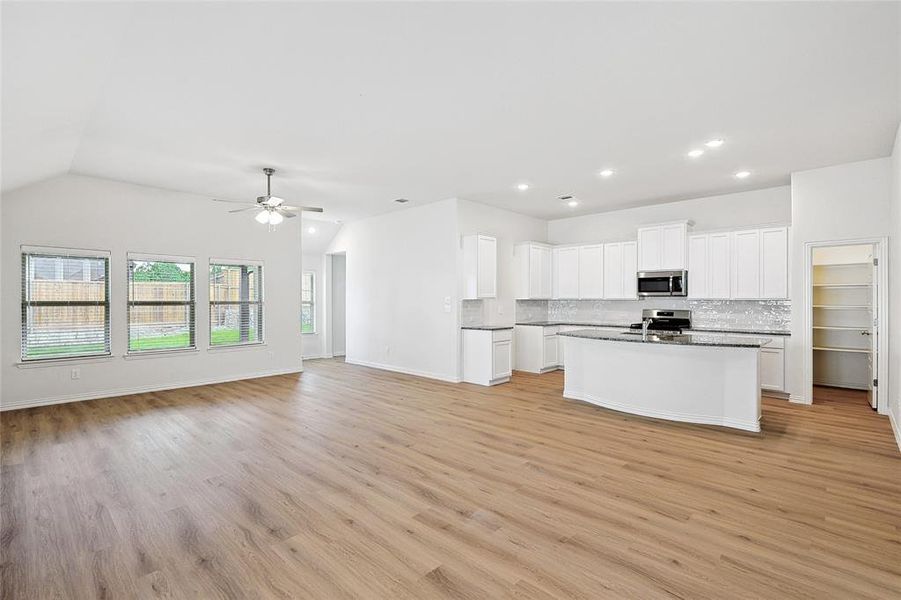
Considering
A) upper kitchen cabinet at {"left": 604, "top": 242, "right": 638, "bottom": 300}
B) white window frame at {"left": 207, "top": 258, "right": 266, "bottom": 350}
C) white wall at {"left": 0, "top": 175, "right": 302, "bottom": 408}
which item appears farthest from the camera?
upper kitchen cabinet at {"left": 604, "top": 242, "right": 638, "bottom": 300}

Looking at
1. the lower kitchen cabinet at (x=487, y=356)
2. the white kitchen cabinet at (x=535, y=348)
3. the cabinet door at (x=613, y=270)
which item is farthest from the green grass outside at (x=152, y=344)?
the cabinet door at (x=613, y=270)

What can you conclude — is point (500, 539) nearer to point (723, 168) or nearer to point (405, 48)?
point (405, 48)

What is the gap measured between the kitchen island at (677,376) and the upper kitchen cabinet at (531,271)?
8.94ft

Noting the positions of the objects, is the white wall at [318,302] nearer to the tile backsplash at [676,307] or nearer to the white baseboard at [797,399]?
the tile backsplash at [676,307]

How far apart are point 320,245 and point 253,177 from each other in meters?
4.02

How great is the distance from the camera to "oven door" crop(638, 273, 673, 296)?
6.96m

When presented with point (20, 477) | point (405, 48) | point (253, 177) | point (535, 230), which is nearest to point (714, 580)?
point (405, 48)

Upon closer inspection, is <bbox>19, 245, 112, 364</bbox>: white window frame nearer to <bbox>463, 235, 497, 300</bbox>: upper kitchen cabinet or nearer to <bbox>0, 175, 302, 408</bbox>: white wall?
<bbox>0, 175, 302, 408</bbox>: white wall

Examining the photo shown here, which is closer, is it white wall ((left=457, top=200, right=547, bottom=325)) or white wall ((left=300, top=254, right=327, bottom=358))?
white wall ((left=457, top=200, right=547, bottom=325))

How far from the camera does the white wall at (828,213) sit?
499cm

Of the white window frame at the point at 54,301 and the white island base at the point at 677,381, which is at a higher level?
the white window frame at the point at 54,301

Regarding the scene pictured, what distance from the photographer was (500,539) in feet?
8.02

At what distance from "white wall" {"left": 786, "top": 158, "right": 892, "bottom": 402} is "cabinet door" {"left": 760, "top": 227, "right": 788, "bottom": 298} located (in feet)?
0.83

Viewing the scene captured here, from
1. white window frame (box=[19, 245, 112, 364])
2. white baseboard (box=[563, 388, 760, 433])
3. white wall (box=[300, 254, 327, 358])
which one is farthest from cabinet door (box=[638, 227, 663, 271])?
white window frame (box=[19, 245, 112, 364])
